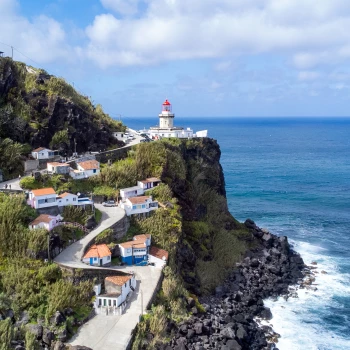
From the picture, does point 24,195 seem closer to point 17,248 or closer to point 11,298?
point 17,248

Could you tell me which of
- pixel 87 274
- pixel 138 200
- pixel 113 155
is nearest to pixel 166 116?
pixel 113 155

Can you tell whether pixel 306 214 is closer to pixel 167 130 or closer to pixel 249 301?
pixel 167 130

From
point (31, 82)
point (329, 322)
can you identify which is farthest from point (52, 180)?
point (329, 322)

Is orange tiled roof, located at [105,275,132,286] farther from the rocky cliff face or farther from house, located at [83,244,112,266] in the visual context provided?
the rocky cliff face

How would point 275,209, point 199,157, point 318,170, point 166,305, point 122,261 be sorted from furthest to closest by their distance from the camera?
1. point 318,170
2. point 275,209
3. point 199,157
4. point 122,261
5. point 166,305

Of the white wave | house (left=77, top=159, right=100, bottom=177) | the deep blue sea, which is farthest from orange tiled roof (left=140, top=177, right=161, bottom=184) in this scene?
the deep blue sea

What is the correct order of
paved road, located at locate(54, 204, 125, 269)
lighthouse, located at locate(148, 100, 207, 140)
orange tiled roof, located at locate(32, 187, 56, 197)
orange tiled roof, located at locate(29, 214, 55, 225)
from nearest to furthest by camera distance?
paved road, located at locate(54, 204, 125, 269), orange tiled roof, located at locate(29, 214, 55, 225), orange tiled roof, located at locate(32, 187, 56, 197), lighthouse, located at locate(148, 100, 207, 140)
